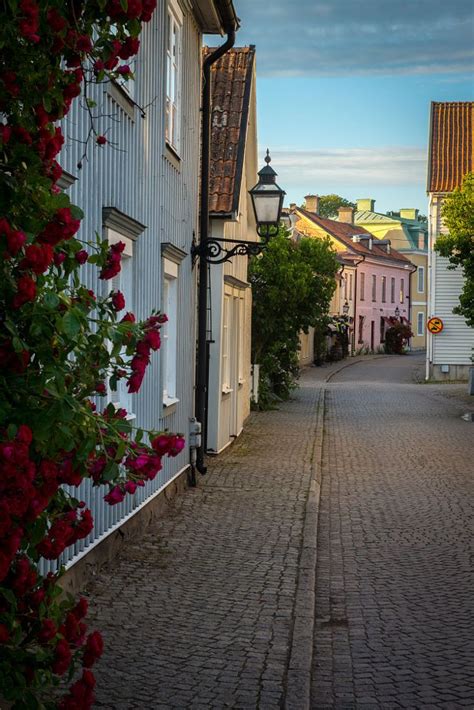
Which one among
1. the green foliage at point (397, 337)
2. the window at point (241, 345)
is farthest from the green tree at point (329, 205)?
the window at point (241, 345)

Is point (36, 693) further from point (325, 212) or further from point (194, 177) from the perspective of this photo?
point (325, 212)

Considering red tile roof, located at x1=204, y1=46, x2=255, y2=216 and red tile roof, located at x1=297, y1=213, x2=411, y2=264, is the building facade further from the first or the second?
red tile roof, located at x1=297, y1=213, x2=411, y2=264

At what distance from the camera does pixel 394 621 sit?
7.57 metres

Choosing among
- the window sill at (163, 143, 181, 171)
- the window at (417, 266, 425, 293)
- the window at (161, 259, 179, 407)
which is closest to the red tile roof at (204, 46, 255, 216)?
the window sill at (163, 143, 181, 171)

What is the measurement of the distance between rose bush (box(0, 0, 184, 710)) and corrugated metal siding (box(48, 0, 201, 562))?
9.84 ft

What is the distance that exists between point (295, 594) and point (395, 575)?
1.28 m

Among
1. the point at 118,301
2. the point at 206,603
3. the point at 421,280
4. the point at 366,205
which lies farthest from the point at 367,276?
the point at 118,301

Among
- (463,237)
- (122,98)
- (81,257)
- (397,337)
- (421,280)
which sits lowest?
(397,337)

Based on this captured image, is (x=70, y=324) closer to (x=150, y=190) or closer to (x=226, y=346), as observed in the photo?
(x=150, y=190)

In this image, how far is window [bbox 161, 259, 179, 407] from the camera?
41.1 feet

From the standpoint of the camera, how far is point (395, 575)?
9125 millimetres

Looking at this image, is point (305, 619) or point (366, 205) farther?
point (366, 205)

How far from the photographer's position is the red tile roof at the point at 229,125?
16812 mm

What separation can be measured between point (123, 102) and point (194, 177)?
18.3ft
